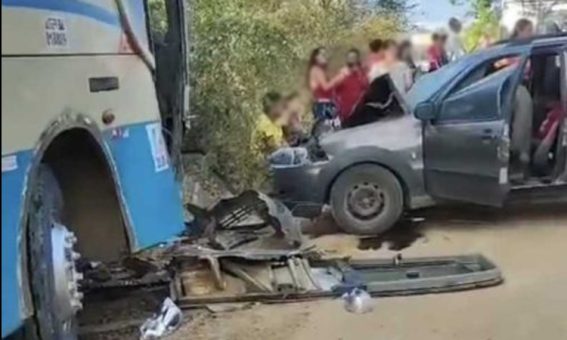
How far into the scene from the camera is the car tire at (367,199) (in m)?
8.73

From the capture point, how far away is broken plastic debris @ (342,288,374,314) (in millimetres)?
6227

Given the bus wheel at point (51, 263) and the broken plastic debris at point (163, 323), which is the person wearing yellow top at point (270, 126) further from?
the bus wheel at point (51, 263)

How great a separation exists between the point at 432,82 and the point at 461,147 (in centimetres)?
83

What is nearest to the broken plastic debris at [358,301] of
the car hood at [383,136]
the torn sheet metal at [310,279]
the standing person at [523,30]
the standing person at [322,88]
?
the torn sheet metal at [310,279]

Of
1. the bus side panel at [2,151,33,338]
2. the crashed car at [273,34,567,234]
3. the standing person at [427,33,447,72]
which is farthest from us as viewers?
the standing person at [427,33,447,72]

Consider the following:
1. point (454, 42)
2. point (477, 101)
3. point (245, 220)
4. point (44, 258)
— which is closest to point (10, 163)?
point (44, 258)

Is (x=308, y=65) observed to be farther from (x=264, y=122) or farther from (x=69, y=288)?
(x=69, y=288)

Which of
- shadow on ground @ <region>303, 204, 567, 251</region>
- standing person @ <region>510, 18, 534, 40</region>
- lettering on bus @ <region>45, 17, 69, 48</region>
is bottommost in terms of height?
shadow on ground @ <region>303, 204, 567, 251</region>

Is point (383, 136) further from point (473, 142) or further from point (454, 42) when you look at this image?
point (454, 42)

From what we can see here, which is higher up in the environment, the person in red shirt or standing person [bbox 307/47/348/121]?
standing person [bbox 307/47/348/121]

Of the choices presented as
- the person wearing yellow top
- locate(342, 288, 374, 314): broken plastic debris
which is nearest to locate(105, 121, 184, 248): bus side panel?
locate(342, 288, 374, 314): broken plastic debris

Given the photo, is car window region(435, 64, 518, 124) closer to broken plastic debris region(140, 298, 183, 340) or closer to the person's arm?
the person's arm

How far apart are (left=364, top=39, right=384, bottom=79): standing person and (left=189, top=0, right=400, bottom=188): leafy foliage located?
30cm

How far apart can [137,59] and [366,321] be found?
2260 mm
